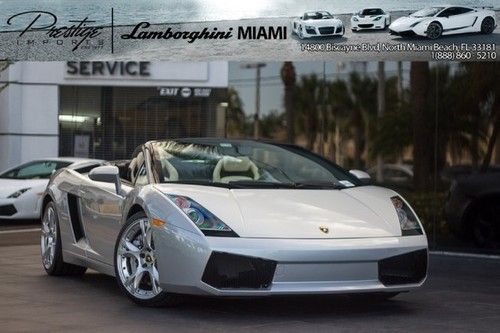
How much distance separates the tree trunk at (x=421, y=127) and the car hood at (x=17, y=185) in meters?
6.68

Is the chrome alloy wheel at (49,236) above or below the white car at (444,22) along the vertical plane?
below

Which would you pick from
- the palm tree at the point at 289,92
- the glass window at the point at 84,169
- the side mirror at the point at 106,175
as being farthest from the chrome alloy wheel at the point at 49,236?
the palm tree at the point at 289,92

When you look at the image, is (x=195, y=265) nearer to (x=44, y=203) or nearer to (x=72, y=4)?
(x=44, y=203)

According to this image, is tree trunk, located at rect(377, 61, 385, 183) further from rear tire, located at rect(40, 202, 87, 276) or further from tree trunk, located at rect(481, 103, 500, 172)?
rear tire, located at rect(40, 202, 87, 276)

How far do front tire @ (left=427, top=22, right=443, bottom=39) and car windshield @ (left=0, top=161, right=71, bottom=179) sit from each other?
787cm

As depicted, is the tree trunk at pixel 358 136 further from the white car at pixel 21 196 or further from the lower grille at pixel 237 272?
the lower grille at pixel 237 272

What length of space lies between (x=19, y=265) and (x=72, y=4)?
179 inches

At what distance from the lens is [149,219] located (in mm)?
7004

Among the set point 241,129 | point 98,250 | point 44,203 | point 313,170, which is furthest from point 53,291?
point 241,129

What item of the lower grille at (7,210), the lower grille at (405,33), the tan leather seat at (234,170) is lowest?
the lower grille at (7,210)

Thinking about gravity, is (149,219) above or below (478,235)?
above

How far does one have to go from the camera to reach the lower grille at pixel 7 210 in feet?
53.2

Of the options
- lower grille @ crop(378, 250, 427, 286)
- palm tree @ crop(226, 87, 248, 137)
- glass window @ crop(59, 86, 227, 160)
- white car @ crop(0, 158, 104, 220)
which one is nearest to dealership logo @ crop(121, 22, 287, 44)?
palm tree @ crop(226, 87, 248, 137)

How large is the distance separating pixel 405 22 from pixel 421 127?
1.51m
